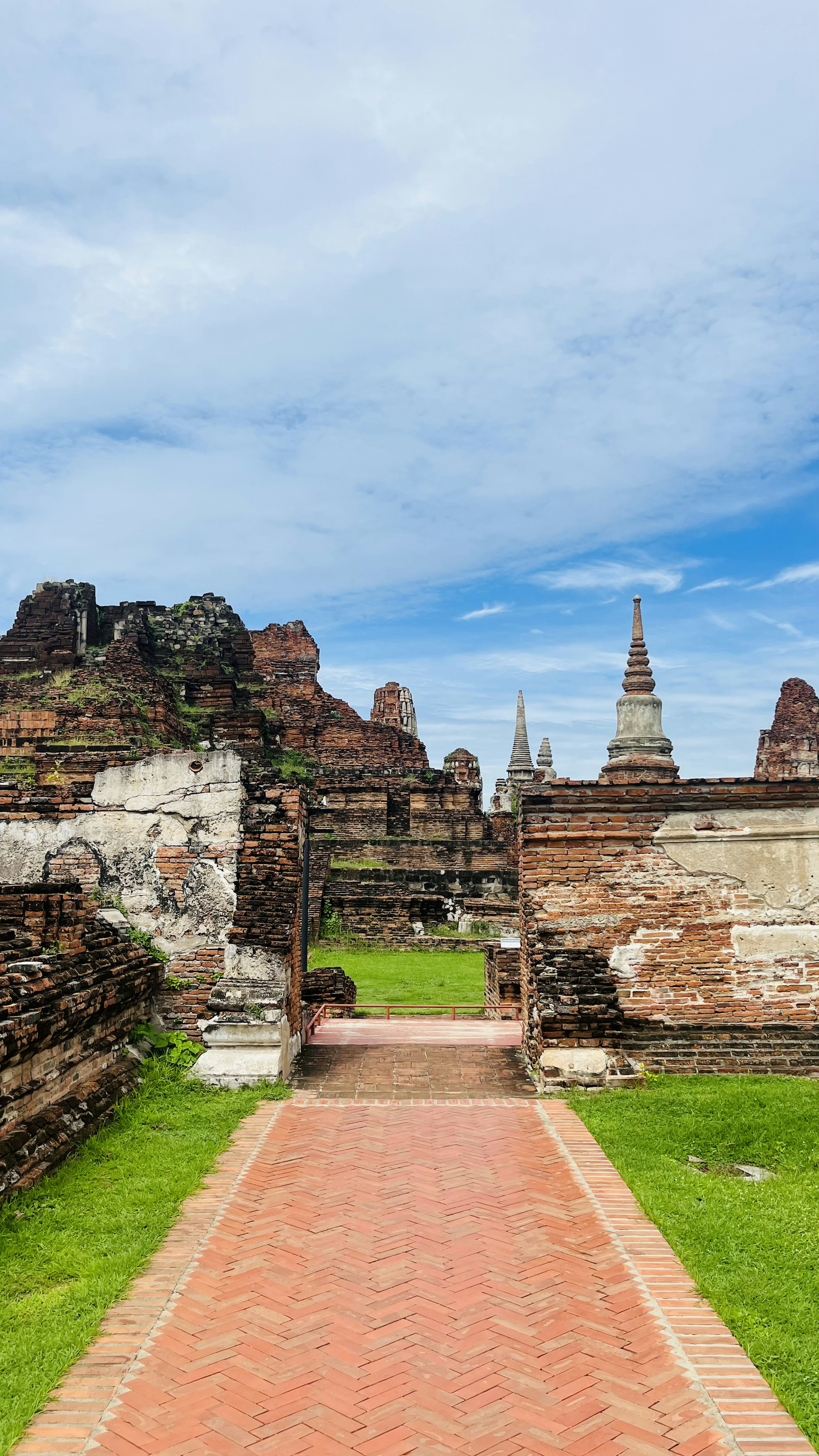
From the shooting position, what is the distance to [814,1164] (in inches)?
251

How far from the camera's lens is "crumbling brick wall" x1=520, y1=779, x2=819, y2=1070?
→ 866 centimetres

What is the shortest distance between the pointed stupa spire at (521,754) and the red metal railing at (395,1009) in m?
25.8

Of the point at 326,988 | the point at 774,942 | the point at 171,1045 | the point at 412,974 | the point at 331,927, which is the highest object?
the point at 774,942

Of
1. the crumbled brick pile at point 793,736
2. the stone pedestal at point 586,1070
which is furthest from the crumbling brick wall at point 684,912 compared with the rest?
the crumbled brick pile at point 793,736

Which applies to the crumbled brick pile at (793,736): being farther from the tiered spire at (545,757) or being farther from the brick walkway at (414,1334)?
the brick walkway at (414,1334)

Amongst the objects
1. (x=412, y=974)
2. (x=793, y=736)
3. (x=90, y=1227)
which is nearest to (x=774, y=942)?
(x=90, y=1227)

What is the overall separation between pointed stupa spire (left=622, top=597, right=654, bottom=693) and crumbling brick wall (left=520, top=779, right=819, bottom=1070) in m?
12.1

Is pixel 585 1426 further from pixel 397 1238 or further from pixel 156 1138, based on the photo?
pixel 156 1138

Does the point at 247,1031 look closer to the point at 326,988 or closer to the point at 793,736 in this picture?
the point at 326,988

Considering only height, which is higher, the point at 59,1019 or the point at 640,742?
the point at 640,742

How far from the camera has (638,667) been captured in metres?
21.2

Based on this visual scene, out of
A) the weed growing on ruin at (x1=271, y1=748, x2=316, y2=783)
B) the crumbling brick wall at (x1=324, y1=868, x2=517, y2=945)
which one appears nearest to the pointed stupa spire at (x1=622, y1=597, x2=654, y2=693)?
the crumbling brick wall at (x1=324, y1=868, x2=517, y2=945)

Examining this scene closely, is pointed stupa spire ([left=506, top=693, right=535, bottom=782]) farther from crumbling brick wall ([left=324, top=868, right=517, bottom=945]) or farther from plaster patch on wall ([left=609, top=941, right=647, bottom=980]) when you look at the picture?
plaster patch on wall ([left=609, top=941, right=647, bottom=980])

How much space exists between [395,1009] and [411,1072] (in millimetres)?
3320
